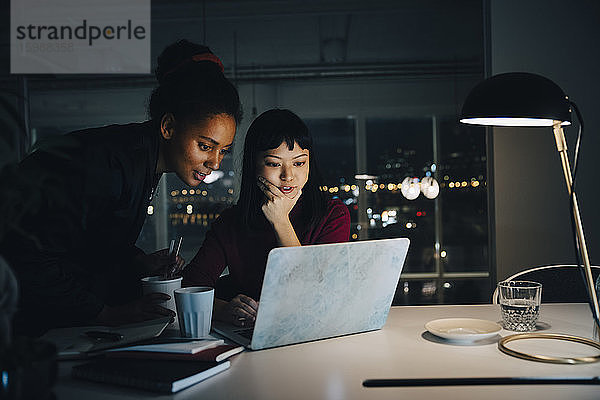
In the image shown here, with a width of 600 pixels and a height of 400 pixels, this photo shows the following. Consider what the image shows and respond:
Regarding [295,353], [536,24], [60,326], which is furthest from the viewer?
[536,24]

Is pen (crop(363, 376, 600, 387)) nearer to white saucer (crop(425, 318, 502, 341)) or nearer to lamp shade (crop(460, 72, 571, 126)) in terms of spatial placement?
white saucer (crop(425, 318, 502, 341))

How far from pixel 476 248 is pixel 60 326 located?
26.0 ft

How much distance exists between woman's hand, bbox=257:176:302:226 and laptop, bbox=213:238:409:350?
559 mm

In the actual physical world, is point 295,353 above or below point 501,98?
below

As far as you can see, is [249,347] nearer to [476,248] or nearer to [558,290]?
[558,290]

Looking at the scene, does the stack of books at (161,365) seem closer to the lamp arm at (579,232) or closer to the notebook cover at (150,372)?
the notebook cover at (150,372)

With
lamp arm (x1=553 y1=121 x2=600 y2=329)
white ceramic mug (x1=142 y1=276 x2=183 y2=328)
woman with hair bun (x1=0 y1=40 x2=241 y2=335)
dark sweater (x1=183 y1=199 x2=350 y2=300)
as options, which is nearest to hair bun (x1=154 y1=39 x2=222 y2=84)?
woman with hair bun (x1=0 y1=40 x2=241 y2=335)

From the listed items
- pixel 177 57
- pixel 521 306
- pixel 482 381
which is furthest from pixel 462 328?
pixel 177 57

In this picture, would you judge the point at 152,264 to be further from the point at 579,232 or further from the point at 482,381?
the point at 579,232

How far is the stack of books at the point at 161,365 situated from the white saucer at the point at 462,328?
1.59 feet

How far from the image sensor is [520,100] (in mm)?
1183

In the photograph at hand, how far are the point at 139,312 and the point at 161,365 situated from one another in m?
0.38


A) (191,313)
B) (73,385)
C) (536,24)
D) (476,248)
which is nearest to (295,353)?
(191,313)

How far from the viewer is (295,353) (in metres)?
1.19
